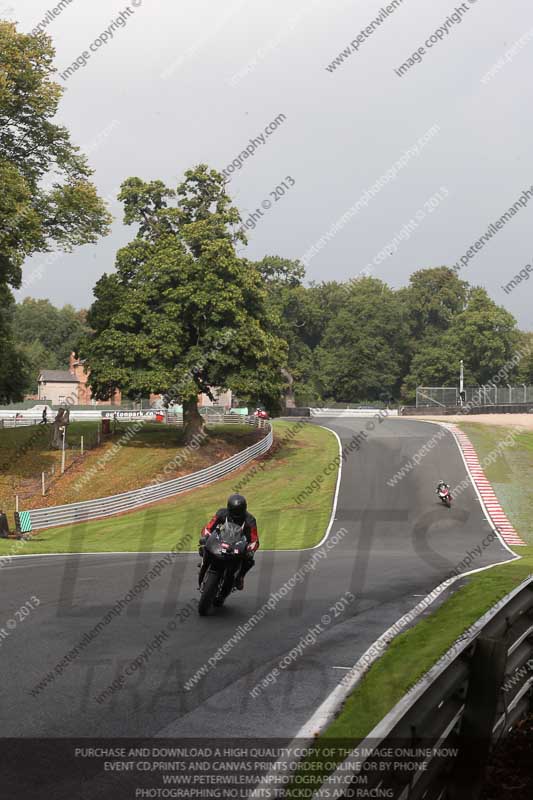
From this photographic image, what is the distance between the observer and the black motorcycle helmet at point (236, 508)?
11.0 metres

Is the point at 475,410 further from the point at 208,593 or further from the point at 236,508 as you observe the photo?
the point at 208,593

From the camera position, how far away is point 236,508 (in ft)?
36.4

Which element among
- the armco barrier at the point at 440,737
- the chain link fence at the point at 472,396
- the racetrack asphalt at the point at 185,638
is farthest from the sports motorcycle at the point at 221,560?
the chain link fence at the point at 472,396

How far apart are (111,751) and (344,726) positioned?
1.98m

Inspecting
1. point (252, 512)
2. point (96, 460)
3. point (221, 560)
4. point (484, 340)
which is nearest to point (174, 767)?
point (221, 560)

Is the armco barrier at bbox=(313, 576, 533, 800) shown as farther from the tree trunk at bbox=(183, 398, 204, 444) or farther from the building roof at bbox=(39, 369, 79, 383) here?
the building roof at bbox=(39, 369, 79, 383)

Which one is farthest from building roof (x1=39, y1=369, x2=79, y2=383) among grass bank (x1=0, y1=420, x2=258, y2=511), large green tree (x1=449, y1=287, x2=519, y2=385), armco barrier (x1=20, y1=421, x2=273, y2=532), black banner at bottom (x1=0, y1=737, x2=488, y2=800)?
black banner at bottom (x1=0, y1=737, x2=488, y2=800)

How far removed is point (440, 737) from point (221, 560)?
6478 millimetres

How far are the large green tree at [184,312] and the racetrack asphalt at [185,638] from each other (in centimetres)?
2352

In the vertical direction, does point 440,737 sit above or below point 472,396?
below

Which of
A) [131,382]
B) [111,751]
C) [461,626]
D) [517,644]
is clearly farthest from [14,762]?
[131,382]

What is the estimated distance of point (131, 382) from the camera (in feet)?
141

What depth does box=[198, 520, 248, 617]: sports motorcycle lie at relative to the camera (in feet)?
35.2

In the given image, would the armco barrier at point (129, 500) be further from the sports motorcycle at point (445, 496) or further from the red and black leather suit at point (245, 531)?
the red and black leather suit at point (245, 531)
